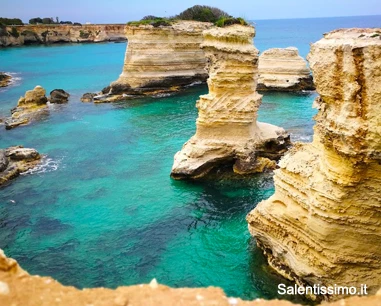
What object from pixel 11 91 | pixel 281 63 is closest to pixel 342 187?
pixel 281 63

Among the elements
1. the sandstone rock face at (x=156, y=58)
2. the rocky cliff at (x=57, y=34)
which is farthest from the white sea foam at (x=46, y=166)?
the rocky cliff at (x=57, y=34)

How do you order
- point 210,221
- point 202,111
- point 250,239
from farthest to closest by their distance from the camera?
point 202,111 < point 210,221 < point 250,239

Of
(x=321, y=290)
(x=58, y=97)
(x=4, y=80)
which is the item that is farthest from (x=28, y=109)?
(x=321, y=290)

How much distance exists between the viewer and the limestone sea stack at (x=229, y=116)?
18.9 meters

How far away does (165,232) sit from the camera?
14484 millimetres

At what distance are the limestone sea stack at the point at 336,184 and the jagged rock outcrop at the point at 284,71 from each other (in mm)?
27568

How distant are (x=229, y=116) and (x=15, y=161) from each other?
40.2 ft

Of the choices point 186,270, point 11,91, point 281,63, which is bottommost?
point 186,270

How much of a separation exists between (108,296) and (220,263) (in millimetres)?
8337

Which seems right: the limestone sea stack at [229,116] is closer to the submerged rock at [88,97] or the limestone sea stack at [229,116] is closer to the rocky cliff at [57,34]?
the submerged rock at [88,97]

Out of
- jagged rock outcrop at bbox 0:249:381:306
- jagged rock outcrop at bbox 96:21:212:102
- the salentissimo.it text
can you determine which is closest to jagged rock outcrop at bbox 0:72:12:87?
jagged rock outcrop at bbox 96:21:212:102

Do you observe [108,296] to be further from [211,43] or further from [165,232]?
[211,43]

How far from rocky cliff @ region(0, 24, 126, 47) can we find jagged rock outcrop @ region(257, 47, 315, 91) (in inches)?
2828

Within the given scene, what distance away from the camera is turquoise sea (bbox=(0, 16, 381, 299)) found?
40.3 ft
